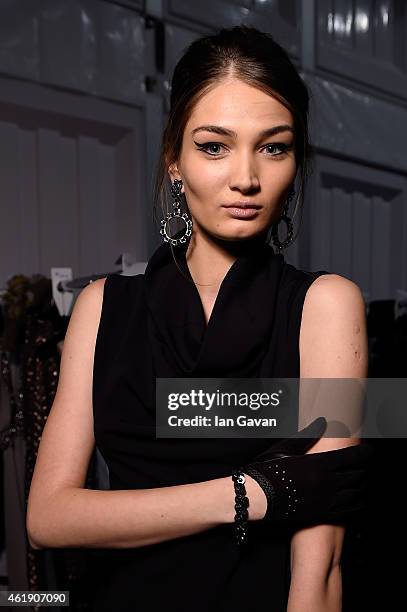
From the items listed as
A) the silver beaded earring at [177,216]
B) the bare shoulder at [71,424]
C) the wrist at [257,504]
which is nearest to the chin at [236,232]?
the silver beaded earring at [177,216]

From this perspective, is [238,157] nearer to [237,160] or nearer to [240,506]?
[237,160]

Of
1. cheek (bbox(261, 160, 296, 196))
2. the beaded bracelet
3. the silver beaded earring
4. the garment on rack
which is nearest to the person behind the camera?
the beaded bracelet

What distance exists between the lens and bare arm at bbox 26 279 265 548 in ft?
2.69

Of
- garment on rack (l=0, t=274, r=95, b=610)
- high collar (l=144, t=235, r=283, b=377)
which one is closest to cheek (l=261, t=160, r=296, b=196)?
high collar (l=144, t=235, r=283, b=377)

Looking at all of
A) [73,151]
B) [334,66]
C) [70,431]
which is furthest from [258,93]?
[334,66]

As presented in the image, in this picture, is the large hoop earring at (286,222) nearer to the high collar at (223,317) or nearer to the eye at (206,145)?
the high collar at (223,317)

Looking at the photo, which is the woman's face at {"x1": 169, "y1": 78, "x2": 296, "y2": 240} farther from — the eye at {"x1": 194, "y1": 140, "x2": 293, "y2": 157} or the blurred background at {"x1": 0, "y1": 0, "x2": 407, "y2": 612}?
the blurred background at {"x1": 0, "y1": 0, "x2": 407, "y2": 612}

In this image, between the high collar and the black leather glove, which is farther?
the high collar

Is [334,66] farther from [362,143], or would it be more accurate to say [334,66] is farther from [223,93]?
[223,93]

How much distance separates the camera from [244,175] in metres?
0.89

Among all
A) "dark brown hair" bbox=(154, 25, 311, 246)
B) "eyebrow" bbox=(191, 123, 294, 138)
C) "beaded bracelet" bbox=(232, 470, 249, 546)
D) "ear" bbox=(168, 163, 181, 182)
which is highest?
"dark brown hair" bbox=(154, 25, 311, 246)

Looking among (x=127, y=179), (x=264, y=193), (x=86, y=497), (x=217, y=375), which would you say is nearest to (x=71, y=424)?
(x=86, y=497)

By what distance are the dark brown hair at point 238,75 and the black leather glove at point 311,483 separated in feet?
1.50

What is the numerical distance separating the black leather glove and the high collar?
0.51ft
